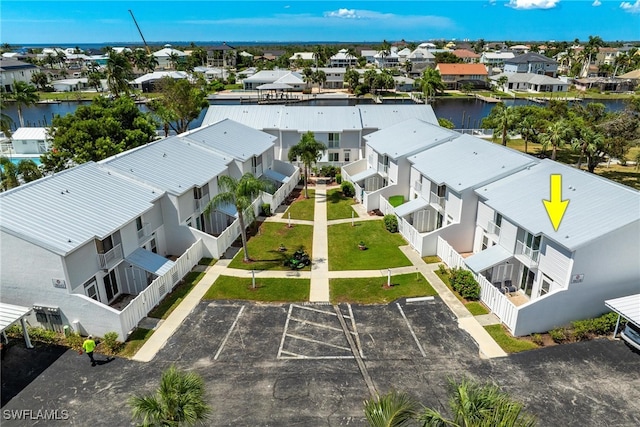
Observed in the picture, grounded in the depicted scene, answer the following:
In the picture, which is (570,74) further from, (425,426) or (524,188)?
(425,426)

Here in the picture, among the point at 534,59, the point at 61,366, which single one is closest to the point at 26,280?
the point at 61,366

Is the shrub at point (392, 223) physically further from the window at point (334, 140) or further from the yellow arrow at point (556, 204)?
the window at point (334, 140)

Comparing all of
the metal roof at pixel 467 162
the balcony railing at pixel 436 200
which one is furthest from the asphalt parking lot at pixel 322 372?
the metal roof at pixel 467 162

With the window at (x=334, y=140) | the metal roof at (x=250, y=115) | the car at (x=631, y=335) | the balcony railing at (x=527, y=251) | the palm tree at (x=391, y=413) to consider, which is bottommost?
the car at (x=631, y=335)

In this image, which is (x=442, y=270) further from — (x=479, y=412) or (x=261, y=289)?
(x=479, y=412)

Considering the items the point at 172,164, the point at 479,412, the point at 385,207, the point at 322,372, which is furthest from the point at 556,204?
the point at 172,164

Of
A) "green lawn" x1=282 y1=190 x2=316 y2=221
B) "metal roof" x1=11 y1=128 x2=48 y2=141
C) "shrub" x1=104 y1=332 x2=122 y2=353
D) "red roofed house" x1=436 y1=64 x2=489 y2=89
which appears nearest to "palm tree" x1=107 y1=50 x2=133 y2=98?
"metal roof" x1=11 y1=128 x2=48 y2=141
